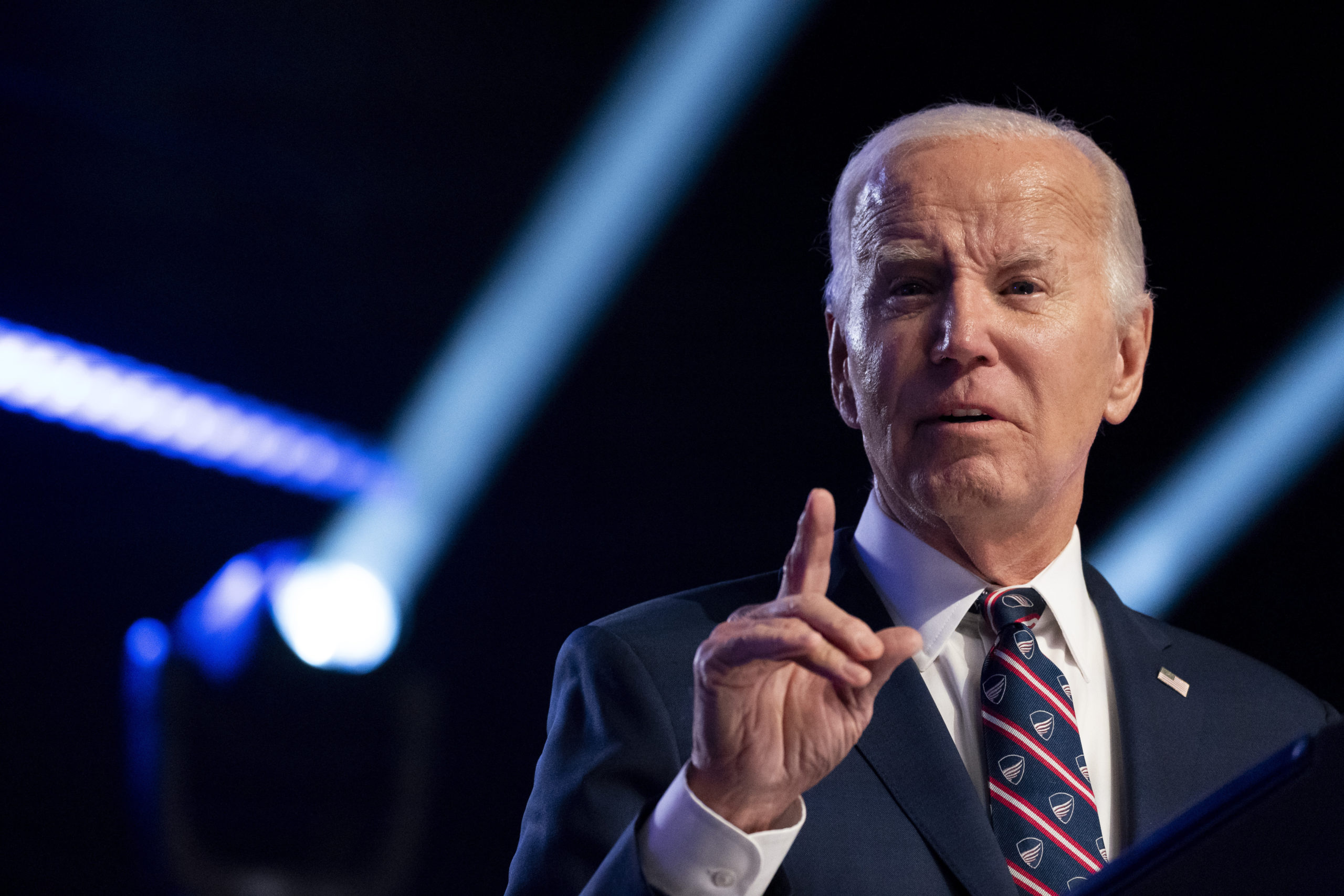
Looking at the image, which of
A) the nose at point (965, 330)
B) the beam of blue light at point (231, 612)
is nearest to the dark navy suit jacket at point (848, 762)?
the nose at point (965, 330)

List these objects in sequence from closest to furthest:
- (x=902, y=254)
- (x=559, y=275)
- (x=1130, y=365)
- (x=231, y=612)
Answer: (x=902, y=254) < (x=1130, y=365) < (x=231, y=612) < (x=559, y=275)

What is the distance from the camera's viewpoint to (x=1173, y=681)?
1559 mm

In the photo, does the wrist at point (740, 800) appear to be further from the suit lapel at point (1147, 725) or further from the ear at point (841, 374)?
the ear at point (841, 374)

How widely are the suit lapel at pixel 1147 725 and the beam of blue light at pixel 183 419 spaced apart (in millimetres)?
2820

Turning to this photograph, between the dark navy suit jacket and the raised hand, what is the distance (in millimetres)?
111

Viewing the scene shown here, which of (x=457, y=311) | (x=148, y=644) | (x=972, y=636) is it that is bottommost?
(x=148, y=644)

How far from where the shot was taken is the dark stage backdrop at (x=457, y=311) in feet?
10.7

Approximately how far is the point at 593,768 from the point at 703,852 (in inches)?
11.2

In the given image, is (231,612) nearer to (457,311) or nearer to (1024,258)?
(457,311)

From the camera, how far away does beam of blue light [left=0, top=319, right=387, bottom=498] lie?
3498mm

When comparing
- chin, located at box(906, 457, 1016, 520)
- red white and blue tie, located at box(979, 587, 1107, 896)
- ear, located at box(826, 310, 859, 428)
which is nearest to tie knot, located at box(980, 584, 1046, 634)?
red white and blue tie, located at box(979, 587, 1107, 896)

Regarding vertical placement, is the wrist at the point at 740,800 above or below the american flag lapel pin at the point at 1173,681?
below

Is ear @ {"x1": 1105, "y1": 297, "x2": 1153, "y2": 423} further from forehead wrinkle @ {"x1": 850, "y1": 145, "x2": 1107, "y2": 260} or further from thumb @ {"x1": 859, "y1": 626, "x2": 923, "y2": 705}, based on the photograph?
thumb @ {"x1": 859, "y1": 626, "x2": 923, "y2": 705}

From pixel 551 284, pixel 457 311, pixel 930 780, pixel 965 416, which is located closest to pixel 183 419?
pixel 457 311
